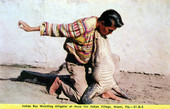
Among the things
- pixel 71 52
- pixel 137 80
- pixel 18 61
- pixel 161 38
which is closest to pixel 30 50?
pixel 18 61

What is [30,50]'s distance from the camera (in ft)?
17.1

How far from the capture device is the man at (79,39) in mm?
3215

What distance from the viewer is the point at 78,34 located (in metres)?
3.25

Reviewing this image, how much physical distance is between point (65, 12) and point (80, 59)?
1678 millimetres

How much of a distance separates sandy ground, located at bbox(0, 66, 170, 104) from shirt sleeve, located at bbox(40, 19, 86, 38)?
1.00 metres

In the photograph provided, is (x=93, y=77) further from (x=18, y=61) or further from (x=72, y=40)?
(x=18, y=61)

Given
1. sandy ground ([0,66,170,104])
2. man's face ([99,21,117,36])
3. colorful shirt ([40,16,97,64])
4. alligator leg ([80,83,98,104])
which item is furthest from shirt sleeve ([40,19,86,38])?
sandy ground ([0,66,170,104])

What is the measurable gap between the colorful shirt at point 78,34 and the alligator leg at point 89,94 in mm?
381

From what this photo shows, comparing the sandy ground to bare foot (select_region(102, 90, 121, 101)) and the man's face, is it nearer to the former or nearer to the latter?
bare foot (select_region(102, 90, 121, 101))

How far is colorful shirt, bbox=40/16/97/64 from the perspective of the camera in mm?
3211

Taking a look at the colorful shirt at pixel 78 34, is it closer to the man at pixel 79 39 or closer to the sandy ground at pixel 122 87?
the man at pixel 79 39

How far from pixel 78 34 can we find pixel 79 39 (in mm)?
107

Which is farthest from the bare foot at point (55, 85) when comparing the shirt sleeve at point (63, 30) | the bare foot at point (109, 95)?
the shirt sleeve at point (63, 30)

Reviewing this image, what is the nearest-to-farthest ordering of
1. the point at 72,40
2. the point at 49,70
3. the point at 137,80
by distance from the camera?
the point at 72,40 → the point at 137,80 → the point at 49,70
